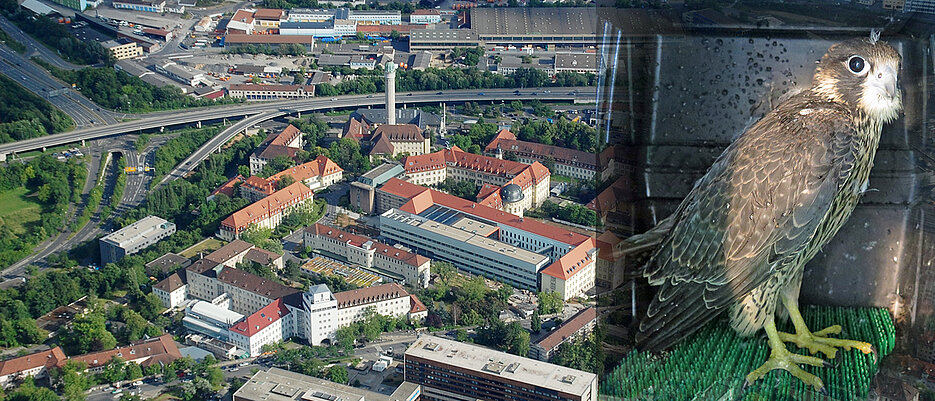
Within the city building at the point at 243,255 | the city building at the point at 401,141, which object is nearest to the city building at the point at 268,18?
the city building at the point at 401,141

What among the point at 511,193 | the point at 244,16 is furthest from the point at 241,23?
the point at 511,193

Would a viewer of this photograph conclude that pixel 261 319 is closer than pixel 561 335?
No

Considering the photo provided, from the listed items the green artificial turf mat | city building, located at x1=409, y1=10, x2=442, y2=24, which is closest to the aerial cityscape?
the green artificial turf mat

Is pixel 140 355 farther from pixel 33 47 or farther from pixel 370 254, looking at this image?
pixel 33 47

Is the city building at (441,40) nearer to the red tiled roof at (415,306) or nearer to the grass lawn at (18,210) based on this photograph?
the grass lawn at (18,210)

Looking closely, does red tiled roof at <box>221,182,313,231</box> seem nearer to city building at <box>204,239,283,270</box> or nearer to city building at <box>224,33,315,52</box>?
→ city building at <box>204,239,283,270</box>

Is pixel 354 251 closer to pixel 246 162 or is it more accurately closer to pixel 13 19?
pixel 246 162
